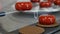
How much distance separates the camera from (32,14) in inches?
32.8

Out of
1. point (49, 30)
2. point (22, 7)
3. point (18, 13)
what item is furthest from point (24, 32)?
point (18, 13)

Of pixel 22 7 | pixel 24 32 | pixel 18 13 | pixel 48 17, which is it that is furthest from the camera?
pixel 18 13

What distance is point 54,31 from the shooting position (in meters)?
0.54

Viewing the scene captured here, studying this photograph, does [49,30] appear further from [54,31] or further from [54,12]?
[54,12]

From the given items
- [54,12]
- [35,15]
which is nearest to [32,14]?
[35,15]

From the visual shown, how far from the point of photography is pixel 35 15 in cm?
79

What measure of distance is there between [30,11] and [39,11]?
0.18 ft

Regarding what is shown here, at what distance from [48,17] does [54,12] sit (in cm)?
31

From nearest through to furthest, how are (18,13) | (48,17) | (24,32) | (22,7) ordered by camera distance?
1. (24,32)
2. (48,17)
3. (22,7)
4. (18,13)

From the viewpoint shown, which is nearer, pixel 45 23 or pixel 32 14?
pixel 45 23

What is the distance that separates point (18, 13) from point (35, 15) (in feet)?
0.44

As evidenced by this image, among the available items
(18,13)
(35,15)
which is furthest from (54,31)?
(18,13)

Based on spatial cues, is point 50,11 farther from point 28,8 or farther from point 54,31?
point 54,31

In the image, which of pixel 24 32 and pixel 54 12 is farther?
pixel 54 12
